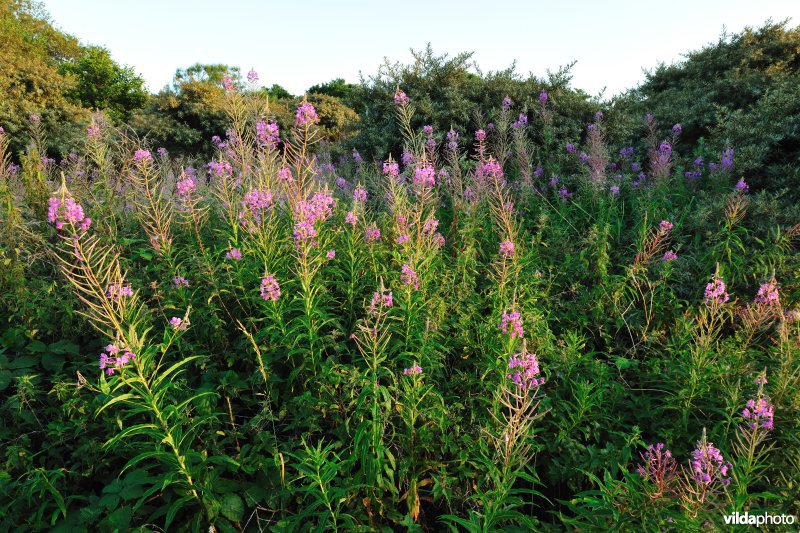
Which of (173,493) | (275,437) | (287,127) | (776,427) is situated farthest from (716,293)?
(287,127)

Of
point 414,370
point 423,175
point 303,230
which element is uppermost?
point 423,175

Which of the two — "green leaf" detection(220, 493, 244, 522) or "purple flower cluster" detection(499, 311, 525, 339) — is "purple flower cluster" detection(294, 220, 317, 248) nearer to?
"purple flower cluster" detection(499, 311, 525, 339)

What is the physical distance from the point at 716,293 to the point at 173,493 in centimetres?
336

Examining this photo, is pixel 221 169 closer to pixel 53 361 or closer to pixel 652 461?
pixel 53 361

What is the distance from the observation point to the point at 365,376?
2.60 m

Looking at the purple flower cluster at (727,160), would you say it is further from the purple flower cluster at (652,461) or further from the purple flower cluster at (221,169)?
the purple flower cluster at (221,169)

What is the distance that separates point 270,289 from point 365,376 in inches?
29.7

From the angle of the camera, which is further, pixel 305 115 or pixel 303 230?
pixel 305 115

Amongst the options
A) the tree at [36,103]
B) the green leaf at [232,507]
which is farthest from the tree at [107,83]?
the green leaf at [232,507]

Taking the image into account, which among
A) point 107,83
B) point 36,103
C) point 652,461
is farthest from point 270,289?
point 107,83

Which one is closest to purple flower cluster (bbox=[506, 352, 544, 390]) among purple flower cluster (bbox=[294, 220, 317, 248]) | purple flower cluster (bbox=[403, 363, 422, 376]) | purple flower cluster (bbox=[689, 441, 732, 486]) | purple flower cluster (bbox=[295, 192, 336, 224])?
purple flower cluster (bbox=[403, 363, 422, 376])

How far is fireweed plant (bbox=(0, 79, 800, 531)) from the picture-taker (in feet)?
7.20

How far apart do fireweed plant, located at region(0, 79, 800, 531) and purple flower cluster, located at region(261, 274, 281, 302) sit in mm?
13

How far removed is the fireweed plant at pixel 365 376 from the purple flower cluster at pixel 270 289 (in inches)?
0.5
